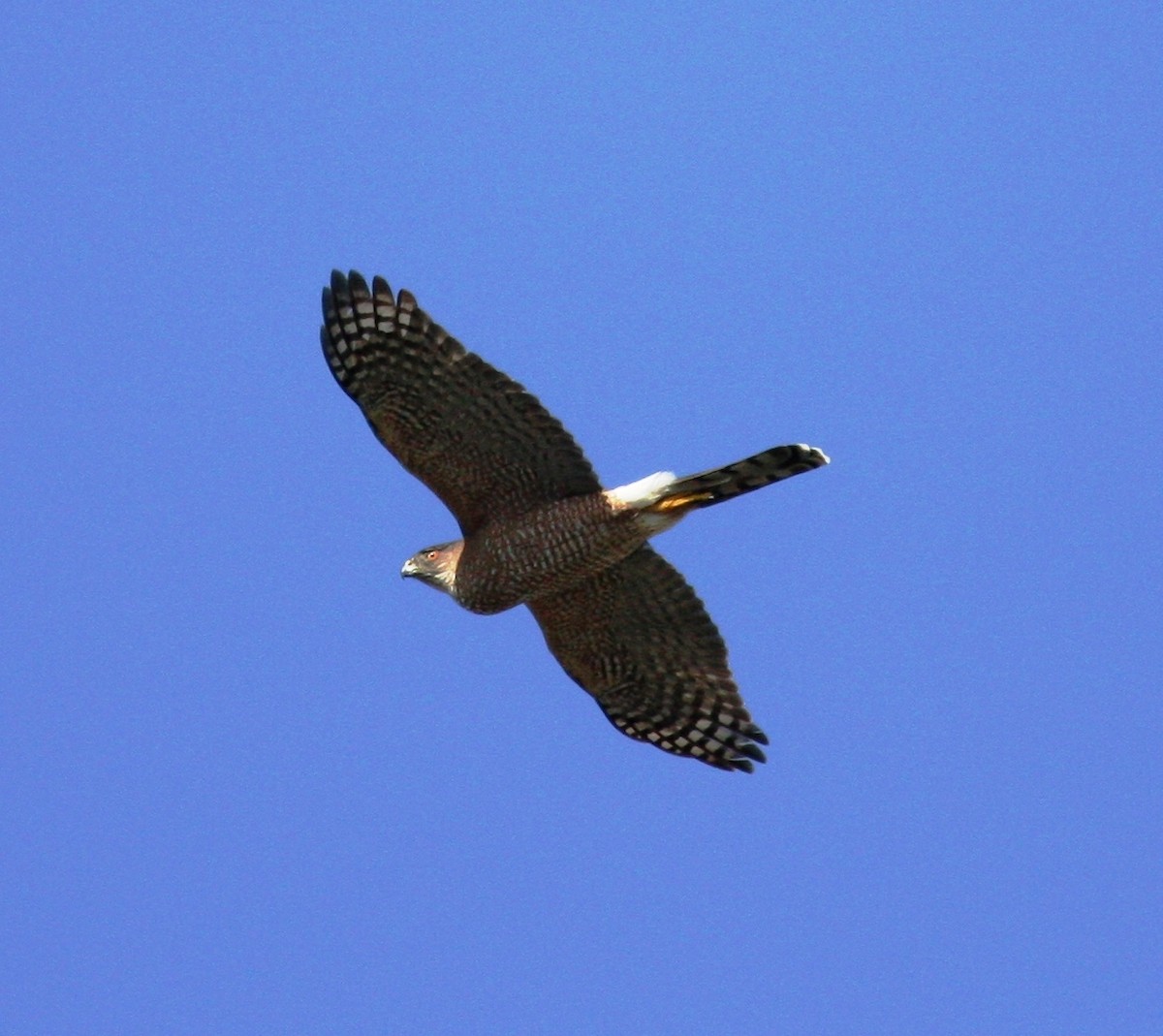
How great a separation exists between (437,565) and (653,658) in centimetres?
163

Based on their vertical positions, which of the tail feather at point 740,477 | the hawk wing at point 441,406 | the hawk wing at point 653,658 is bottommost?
the hawk wing at point 653,658

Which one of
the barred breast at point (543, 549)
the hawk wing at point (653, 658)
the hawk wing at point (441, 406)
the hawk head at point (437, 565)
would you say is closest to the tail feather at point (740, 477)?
the barred breast at point (543, 549)

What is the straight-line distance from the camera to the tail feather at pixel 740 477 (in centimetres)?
1252

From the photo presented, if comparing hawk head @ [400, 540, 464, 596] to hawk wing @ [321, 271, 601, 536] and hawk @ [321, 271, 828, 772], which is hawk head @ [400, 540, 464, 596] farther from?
hawk wing @ [321, 271, 601, 536]

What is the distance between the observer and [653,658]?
14.2m

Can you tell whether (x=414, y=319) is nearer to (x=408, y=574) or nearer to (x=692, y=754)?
(x=408, y=574)

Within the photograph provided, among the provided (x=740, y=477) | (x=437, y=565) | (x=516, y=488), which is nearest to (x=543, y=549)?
(x=516, y=488)

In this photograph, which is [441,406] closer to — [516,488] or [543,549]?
[516,488]

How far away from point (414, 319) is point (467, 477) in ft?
3.43

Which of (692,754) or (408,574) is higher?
(408,574)

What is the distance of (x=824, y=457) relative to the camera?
41.1 ft

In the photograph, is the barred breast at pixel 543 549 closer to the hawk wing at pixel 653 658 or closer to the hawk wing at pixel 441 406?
the hawk wing at pixel 441 406

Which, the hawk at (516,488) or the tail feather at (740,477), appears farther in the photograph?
the hawk at (516,488)

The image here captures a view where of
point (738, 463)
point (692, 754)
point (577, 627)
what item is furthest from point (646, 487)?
point (692, 754)
